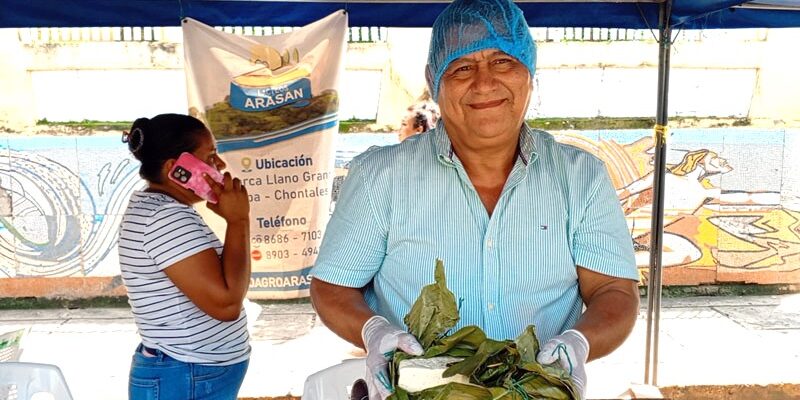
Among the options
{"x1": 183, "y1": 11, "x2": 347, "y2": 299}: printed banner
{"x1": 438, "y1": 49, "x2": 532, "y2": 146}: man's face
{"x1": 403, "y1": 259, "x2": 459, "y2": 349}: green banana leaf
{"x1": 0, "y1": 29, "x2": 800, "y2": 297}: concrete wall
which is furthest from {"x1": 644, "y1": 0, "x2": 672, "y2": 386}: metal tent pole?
{"x1": 0, "y1": 29, "x2": 800, "y2": 297}: concrete wall

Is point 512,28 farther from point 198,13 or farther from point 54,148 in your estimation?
point 54,148

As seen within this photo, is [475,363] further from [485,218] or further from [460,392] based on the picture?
[485,218]

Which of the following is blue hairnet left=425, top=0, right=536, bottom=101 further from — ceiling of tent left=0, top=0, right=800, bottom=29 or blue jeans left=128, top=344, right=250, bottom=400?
ceiling of tent left=0, top=0, right=800, bottom=29

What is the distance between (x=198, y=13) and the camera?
3.71m

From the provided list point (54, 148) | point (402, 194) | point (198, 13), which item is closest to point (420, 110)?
point (198, 13)

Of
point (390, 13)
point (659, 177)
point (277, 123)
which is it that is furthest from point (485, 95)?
point (659, 177)

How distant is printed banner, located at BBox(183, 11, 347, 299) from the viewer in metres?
3.87

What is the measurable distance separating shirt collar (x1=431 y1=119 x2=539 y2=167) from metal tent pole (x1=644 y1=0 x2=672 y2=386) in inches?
85.6

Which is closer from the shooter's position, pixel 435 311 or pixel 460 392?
pixel 460 392

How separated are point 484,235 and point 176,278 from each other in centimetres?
118

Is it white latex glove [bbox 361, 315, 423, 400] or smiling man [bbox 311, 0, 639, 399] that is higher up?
smiling man [bbox 311, 0, 639, 399]

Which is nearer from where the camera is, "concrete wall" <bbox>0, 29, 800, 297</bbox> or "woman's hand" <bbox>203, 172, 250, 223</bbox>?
"woman's hand" <bbox>203, 172, 250, 223</bbox>

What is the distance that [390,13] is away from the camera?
3.71m

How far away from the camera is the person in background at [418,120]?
4789 millimetres
